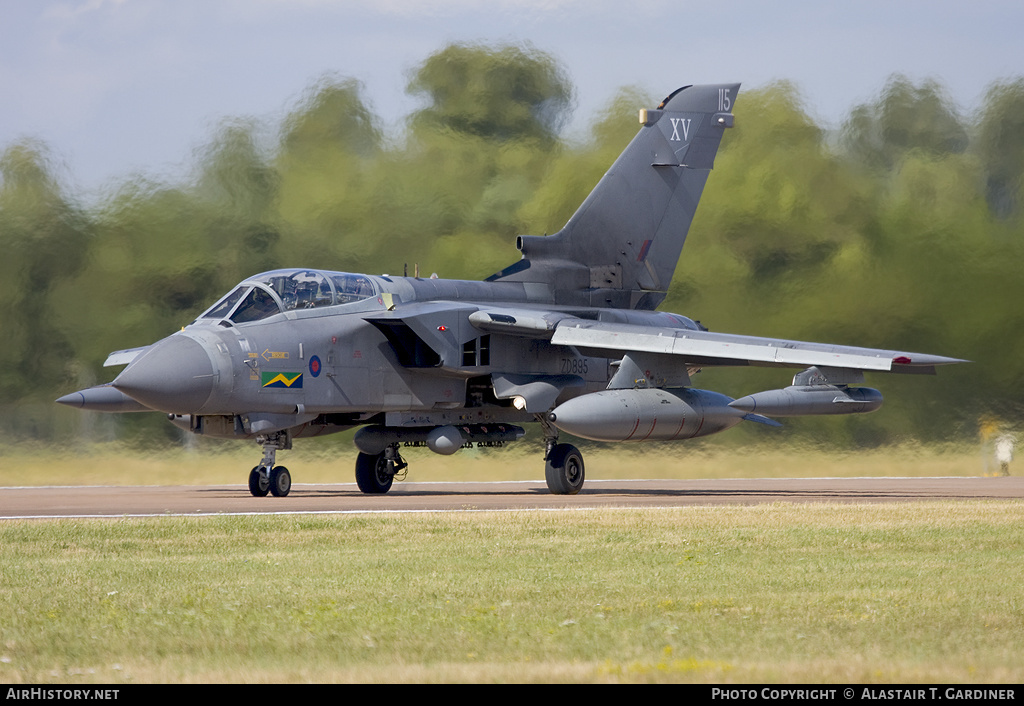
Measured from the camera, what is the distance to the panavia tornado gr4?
1578 cm

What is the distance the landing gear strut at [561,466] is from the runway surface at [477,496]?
219 millimetres

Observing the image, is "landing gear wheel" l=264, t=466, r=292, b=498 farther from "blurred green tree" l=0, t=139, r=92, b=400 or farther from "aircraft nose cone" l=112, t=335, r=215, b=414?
"blurred green tree" l=0, t=139, r=92, b=400

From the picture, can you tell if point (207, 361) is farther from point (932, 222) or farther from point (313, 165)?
point (932, 222)

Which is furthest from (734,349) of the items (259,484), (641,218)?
(259,484)

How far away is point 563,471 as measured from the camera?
17.7m

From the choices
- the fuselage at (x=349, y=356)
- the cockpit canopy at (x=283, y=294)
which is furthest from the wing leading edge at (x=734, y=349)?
the cockpit canopy at (x=283, y=294)

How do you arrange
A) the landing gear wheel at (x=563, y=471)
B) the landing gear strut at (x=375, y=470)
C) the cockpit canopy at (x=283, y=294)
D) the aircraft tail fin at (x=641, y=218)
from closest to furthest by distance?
the cockpit canopy at (x=283, y=294)
the landing gear wheel at (x=563, y=471)
the landing gear strut at (x=375, y=470)
the aircraft tail fin at (x=641, y=218)

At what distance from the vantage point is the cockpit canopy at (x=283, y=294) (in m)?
15.9

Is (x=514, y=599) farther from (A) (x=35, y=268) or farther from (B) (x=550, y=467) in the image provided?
(A) (x=35, y=268)

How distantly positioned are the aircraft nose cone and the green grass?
286 cm

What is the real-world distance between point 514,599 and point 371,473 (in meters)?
11.7

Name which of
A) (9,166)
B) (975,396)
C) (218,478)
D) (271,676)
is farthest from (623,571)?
(9,166)

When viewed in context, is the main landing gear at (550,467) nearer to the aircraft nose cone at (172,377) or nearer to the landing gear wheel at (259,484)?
the landing gear wheel at (259,484)

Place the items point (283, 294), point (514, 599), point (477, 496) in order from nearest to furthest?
point (514, 599), point (283, 294), point (477, 496)
